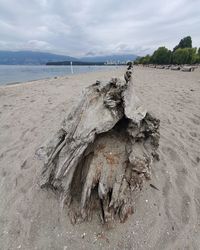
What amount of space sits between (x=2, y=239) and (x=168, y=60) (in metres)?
66.0

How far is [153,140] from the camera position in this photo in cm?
297

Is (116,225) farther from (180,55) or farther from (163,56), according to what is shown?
(163,56)

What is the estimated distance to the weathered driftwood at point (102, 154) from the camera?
239 cm

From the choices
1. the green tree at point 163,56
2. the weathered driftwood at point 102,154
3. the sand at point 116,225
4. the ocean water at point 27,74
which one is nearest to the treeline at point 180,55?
the green tree at point 163,56

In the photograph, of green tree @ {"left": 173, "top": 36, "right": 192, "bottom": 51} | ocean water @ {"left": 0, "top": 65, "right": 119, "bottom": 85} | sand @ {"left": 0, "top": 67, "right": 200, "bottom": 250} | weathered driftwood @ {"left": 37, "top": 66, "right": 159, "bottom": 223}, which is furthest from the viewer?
green tree @ {"left": 173, "top": 36, "right": 192, "bottom": 51}

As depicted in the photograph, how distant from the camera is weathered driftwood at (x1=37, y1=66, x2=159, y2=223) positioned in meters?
2.39

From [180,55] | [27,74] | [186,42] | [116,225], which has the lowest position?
[27,74]

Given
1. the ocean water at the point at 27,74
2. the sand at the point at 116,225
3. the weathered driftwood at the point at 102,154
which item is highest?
the weathered driftwood at the point at 102,154

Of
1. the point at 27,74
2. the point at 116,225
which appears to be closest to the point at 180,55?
the point at 27,74

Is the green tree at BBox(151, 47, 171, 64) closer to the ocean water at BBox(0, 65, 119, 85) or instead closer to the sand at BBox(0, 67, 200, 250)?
the ocean water at BBox(0, 65, 119, 85)

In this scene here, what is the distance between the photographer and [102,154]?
2613mm

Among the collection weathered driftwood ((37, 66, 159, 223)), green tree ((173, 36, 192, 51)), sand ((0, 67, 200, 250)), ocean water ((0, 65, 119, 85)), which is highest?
weathered driftwood ((37, 66, 159, 223))

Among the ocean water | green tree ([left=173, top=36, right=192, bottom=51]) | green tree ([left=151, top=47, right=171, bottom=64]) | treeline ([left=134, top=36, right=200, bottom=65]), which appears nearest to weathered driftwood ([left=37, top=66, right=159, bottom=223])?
the ocean water

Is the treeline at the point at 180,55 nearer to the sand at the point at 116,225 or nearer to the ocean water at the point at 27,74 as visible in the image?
the ocean water at the point at 27,74
